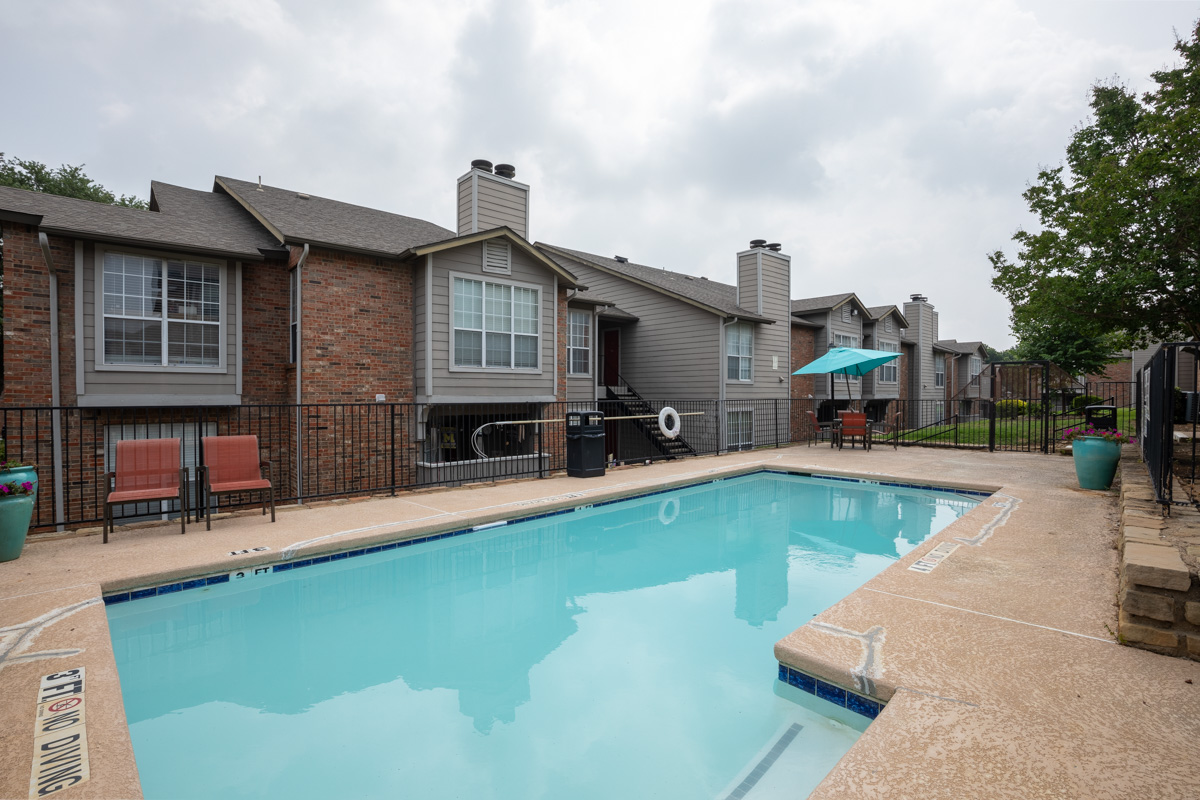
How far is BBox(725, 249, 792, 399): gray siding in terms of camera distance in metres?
17.3

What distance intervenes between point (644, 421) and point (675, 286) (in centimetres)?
508

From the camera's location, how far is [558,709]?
10.4ft

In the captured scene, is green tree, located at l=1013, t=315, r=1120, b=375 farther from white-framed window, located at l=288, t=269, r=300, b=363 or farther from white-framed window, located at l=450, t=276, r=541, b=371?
white-framed window, located at l=288, t=269, r=300, b=363

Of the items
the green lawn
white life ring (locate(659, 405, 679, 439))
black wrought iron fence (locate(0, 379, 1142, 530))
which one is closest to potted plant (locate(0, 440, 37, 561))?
black wrought iron fence (locate(0, 379, 1142, 530))

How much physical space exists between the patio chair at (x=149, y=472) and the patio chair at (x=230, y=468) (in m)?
0.24

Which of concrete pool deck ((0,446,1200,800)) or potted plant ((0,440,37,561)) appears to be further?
potted plant ((0,440,37,561))

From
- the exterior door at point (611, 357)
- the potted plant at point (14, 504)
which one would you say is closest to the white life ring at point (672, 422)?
the exterior door at point (611, 357)

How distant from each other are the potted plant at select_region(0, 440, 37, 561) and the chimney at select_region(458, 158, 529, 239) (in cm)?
799

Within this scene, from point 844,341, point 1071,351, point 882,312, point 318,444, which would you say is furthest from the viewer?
point 1071,351

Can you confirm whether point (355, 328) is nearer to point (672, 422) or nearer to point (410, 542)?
point (410, 542)

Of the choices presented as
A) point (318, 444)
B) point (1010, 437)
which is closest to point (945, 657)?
point (318, 444)

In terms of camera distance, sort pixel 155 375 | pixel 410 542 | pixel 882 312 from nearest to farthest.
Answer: pixel 410 542 → pixel 155 375 → pixel 882 312

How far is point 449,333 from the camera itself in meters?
10.6

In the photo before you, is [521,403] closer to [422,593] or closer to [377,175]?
[422,593]
